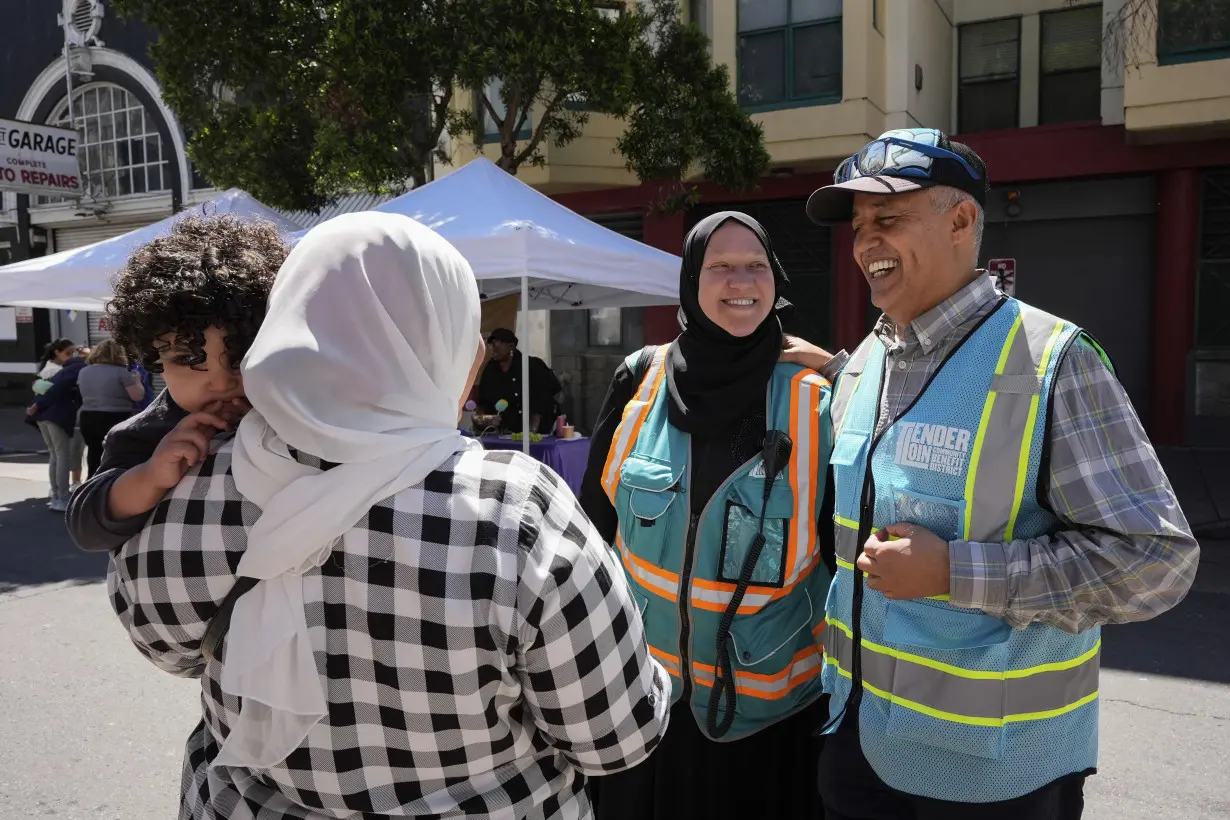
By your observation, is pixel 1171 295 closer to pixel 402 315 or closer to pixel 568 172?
pixel 568 172

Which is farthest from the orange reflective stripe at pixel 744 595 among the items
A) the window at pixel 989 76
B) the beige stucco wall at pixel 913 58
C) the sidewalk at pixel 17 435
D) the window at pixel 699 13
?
the sidewalk at pixel 17 435

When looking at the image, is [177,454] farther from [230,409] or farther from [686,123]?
[686,123]

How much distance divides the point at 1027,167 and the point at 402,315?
12.0 meters

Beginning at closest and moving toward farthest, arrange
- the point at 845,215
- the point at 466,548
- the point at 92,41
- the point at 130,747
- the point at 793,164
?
the point at 466,548, the point at 845,215, the point at 130,747, the point at 793,164, the point at 92,41

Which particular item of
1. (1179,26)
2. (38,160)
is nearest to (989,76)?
(1179,26)

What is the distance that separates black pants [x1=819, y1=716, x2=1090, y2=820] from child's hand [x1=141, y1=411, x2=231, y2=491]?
51.2 inches

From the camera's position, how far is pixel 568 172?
1258 cm

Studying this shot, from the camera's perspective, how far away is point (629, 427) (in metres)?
2.35

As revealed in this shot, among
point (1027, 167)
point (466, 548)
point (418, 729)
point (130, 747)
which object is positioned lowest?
point (130, 747)

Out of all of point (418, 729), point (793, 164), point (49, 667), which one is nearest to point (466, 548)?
point (418, 729)

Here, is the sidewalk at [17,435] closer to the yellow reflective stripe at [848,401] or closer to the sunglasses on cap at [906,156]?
the yellow reflective stripe at [848,401]

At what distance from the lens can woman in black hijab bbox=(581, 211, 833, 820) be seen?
2.13 metres

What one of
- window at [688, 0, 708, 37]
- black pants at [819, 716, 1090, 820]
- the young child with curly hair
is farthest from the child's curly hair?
window at [688, 0, 708, 37]

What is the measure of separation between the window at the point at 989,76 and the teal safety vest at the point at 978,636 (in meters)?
12.5
